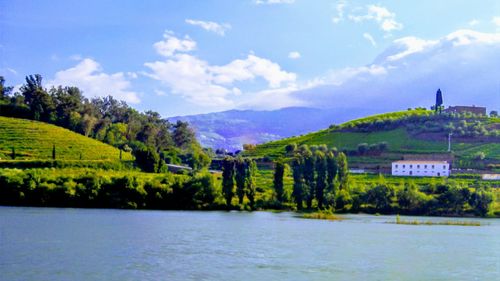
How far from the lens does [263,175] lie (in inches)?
4469

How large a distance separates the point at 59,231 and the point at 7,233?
4.48 m

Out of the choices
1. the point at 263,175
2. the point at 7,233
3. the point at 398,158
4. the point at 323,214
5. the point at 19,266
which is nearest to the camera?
the point at 19,266

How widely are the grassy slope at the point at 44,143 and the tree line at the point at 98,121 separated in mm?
7309

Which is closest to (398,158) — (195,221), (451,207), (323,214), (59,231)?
(451,207)

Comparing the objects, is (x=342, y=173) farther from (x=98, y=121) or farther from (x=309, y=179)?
(x=98, y=121)

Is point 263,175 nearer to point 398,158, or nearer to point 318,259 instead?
point 398,158

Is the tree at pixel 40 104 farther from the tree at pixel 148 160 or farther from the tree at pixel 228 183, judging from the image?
the tree at pixel 228 183

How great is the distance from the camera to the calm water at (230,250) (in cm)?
3622

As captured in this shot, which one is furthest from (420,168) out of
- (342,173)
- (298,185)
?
(298,185)

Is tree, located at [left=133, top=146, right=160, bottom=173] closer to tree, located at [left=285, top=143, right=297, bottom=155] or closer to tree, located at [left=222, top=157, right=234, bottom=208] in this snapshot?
tree, located at [left=222, top=157, right=234, bottom=208]

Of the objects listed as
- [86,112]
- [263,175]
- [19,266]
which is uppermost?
[86,112]

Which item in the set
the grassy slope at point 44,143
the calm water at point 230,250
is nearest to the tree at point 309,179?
the calm water at point 230,250

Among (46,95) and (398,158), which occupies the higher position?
(46,95)

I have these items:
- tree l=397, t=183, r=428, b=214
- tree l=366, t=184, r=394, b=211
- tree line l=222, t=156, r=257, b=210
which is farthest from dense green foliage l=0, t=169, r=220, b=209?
tree l=397, t=183, r=428, b=214
